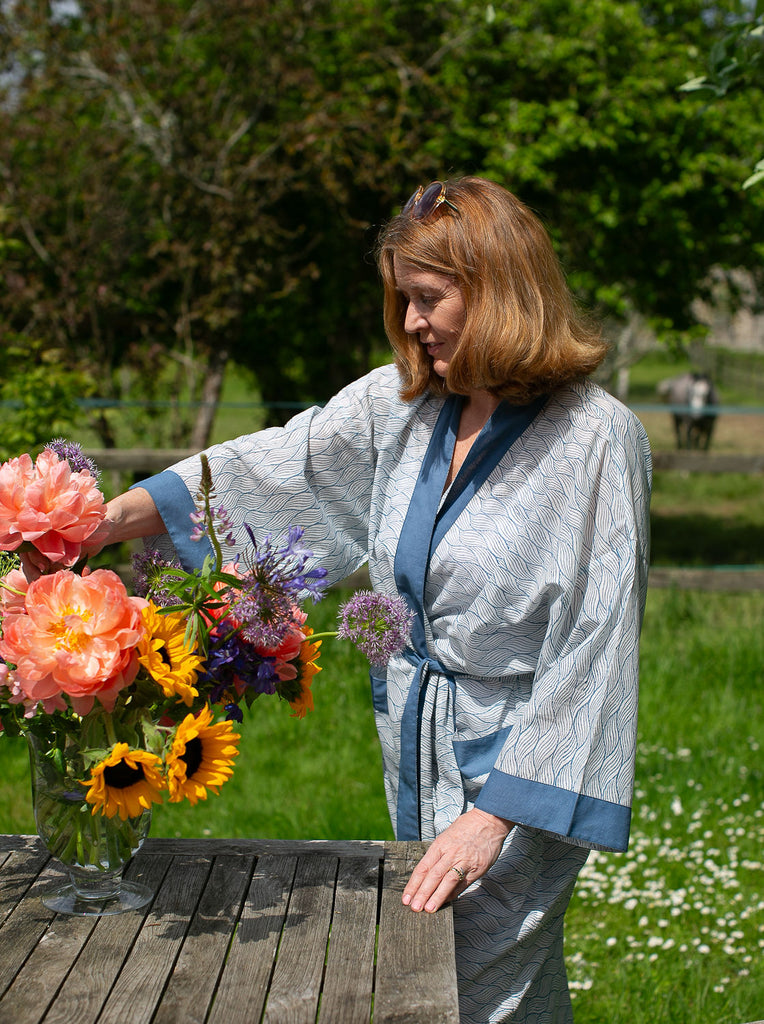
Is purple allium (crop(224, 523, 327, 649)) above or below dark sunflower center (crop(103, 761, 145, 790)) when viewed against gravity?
above

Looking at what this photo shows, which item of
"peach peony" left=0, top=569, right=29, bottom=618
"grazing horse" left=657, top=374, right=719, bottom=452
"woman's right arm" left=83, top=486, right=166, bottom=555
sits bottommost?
"grazing horse" left=657, top=374, right=719, bottom=452

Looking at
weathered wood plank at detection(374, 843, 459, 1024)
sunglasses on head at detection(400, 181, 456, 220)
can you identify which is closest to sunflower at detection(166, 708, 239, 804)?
weathered wood plank at detection(374, 843, 459, 1024)

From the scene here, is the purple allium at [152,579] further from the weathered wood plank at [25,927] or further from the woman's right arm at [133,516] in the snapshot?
the weathered wood plank at [25,927]

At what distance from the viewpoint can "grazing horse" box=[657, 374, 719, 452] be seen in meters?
12.6

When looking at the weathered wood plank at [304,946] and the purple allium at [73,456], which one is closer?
the weathered wood plank at [304,946]

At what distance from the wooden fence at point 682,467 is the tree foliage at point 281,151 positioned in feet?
3.64

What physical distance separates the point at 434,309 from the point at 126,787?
104 centimetres

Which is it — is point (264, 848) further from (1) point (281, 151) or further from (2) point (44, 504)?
(1) point (281, 151)

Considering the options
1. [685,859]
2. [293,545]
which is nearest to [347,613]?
[293,545]

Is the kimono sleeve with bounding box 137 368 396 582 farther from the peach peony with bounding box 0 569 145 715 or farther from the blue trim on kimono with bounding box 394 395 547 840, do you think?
the peach peony with bounding box 0 569 145 715

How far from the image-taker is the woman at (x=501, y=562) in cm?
180

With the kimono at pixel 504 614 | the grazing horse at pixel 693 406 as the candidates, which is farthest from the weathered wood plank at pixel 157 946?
the grazing horse at pixel 693 406

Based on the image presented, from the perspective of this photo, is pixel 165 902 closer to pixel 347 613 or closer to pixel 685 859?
pixel 347 613

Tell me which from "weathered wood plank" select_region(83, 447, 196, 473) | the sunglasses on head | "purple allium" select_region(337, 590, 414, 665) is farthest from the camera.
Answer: "weathered wood plank" select_region(83, 447, 196, 473)
